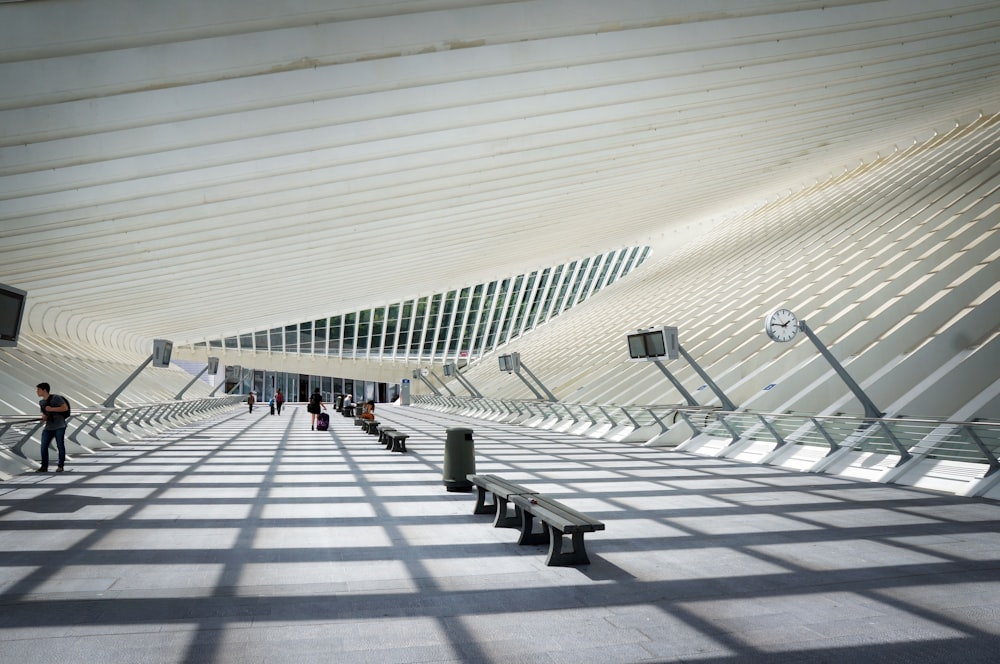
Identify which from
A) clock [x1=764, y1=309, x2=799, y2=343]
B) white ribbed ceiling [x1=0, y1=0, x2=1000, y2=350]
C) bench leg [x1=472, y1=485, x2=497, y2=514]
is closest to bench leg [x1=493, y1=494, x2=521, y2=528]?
bench leg [x1=472, y1=485, x2=497, y2=514]

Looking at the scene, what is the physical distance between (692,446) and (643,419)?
2.35m

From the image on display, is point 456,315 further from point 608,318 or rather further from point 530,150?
point 530,150

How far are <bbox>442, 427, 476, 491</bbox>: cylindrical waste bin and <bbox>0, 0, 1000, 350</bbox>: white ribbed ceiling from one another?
4.06 m

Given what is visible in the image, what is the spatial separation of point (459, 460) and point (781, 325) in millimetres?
4648

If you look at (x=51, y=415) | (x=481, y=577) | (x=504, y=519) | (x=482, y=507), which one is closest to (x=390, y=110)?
(x=482, y=507)

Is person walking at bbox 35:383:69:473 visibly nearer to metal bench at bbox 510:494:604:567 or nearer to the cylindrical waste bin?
the cylindrical waste bin

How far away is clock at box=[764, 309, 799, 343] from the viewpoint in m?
9.27

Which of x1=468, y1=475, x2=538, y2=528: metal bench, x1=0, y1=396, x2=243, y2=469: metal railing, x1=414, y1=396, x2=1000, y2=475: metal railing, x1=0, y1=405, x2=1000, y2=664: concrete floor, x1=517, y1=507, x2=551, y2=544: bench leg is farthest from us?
x1=0, y1=396, x2=243, y2=469: metal railing

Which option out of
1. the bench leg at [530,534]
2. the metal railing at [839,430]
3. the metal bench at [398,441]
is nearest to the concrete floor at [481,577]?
the bench leg at [530,534]

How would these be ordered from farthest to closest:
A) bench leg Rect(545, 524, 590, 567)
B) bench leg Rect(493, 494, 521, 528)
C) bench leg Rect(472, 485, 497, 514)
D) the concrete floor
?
bench leg Rect(472, 485, 497, 514) < bench leg Rect(493, 494, 521, 528) < bench leg Rect(545, 524, 590, 567) < the concrete floor

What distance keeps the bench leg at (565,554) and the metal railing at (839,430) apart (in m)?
4.87

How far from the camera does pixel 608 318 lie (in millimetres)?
29172

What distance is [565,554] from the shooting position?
4.57 metres

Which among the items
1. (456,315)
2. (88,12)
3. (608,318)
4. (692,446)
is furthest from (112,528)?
(456,315)
